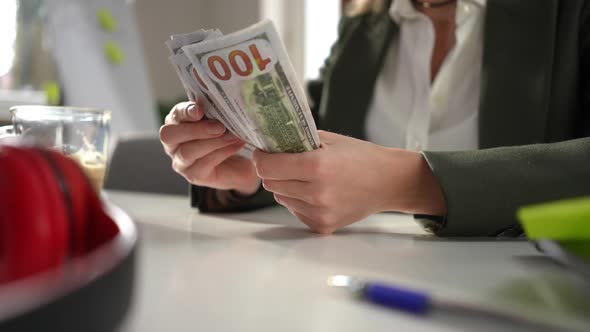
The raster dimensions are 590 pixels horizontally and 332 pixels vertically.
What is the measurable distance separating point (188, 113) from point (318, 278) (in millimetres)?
346

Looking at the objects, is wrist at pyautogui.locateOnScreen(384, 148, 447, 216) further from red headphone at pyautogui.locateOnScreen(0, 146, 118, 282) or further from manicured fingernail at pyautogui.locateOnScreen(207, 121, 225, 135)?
red headphone at pyautogui.locateOnScreen(0, 146, 118, 282)

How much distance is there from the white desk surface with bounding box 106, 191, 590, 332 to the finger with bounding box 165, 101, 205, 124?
145 millimetres

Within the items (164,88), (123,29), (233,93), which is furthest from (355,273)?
(164,88)

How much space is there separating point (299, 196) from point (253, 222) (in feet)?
0.43

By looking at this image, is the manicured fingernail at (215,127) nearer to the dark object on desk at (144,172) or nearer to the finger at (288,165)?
the finger at (288,165)

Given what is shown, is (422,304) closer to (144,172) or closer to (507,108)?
(507,108)

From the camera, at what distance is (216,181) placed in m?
0.78

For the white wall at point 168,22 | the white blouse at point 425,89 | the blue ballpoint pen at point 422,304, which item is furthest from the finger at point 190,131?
the white wall at point 168,22

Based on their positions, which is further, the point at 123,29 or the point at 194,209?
the point at 123,29

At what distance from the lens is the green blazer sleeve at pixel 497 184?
58 cm

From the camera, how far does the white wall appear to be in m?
2.62

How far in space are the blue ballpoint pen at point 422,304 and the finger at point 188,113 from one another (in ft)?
1.24

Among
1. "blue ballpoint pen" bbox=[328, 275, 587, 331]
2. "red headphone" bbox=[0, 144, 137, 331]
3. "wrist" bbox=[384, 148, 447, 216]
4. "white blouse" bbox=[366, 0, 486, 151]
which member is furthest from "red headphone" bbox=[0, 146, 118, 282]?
"white blouse" bbox=[366, 0, 486, 151]

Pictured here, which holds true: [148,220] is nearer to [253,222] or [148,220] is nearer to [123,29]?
[253,222]
